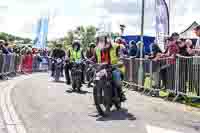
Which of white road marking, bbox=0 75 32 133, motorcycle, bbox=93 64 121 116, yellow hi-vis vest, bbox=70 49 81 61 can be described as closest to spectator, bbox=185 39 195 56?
motorcycle, bbox=93 64 121 116

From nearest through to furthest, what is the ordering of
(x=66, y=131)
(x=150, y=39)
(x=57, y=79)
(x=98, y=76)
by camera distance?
(x=66, y=131) → (x=98, y=76) → (x=57, y=79) → (x=150, y=39)

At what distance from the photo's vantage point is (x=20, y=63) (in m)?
27.6

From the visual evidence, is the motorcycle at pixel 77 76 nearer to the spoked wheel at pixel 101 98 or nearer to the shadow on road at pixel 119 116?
the shadow on road at pixel 119 116

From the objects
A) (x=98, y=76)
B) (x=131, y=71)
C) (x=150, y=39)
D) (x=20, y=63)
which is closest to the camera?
(x=98, y=76)

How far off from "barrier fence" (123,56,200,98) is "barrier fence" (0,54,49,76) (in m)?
7.15

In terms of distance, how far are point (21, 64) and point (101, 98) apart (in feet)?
59.9

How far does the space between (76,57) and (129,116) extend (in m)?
5.92

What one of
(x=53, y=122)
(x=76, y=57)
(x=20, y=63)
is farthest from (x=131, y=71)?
(x=20, y=63)

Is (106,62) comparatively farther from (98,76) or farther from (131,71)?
(131,71)

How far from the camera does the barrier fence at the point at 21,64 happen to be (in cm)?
2203

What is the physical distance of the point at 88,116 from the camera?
10406mm

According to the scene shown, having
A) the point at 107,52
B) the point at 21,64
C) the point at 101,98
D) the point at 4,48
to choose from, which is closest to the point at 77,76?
the point at 107,52

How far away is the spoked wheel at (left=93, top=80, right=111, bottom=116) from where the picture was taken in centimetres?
1045

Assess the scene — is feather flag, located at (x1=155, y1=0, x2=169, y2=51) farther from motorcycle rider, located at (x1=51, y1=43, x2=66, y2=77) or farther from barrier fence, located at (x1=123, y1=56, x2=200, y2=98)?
motorcycle rider, located at (x1=51, y1=43, x2=66, y2=77)
